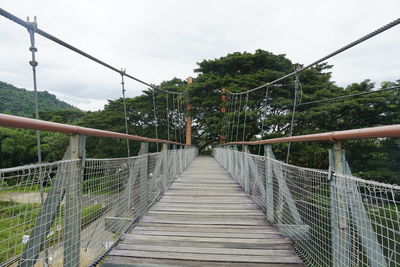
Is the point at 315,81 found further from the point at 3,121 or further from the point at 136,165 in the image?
the point at 3,121

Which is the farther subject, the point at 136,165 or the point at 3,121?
the point at 136,165

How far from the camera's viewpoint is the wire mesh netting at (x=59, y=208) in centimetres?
68

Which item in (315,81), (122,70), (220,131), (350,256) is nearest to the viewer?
(350,256)

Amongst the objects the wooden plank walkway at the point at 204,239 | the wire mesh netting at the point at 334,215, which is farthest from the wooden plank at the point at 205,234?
the wire mesh netting at the point at 334,215

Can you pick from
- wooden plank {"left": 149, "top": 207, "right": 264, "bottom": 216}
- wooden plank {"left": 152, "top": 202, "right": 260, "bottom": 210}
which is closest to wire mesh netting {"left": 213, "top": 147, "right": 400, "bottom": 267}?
wooden plank {"left": 149, "top": 207, "right": 264, "bottom": 216}

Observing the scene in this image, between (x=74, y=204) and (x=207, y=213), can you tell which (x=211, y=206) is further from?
(x=74, y=204)

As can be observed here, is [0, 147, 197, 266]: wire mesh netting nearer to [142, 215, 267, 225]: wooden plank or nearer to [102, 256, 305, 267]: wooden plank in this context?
[102, 256, 305, 267]: wooden plank

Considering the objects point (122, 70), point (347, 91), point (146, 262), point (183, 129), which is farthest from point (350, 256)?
point (183, 129)

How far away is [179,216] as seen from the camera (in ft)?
6.27

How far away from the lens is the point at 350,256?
2.77 feet

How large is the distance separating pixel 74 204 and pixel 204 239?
0.84 m

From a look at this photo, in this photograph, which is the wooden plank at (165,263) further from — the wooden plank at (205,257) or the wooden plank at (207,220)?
the wooden plank at (207,220)

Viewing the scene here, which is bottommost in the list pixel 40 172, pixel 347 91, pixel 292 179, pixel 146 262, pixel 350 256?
pixel 146 262

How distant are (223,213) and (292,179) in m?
0.84
